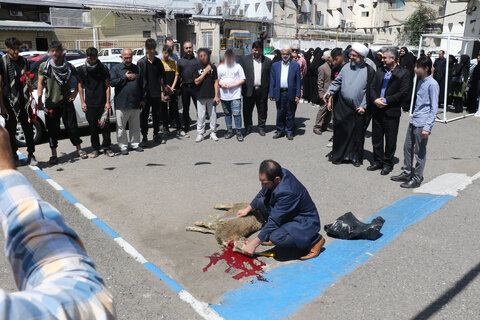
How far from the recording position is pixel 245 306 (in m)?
3.46

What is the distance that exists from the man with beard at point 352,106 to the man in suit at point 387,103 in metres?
0.21

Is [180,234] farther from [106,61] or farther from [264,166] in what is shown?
[106,61]

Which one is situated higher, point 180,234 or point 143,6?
point 143,6

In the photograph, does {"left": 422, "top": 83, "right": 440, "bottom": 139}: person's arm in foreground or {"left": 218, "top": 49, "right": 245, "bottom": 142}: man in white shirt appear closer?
{"left": 422, "top": 83, "right": 440, "bottom": 139}: person's arm in foreground

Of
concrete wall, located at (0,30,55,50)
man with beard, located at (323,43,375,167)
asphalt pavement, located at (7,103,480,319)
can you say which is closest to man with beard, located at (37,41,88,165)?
asphalt pavement, located at (7,103,480,319)

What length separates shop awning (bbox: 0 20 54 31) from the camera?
2748 cm

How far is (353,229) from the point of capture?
4648 millimetres

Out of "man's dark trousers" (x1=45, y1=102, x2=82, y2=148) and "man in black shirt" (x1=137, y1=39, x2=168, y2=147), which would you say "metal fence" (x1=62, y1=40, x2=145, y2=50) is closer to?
"man in black shirt" (x1=137, y1=39, x2=168, y2=147)

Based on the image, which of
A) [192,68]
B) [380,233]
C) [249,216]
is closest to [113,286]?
[249,216]

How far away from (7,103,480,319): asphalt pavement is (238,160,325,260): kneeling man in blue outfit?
0.26 meters

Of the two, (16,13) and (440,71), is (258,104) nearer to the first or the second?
(440,71)

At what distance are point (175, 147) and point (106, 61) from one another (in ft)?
9.60

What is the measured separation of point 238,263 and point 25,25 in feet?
99.3

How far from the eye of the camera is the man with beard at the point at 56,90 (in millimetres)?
6785
